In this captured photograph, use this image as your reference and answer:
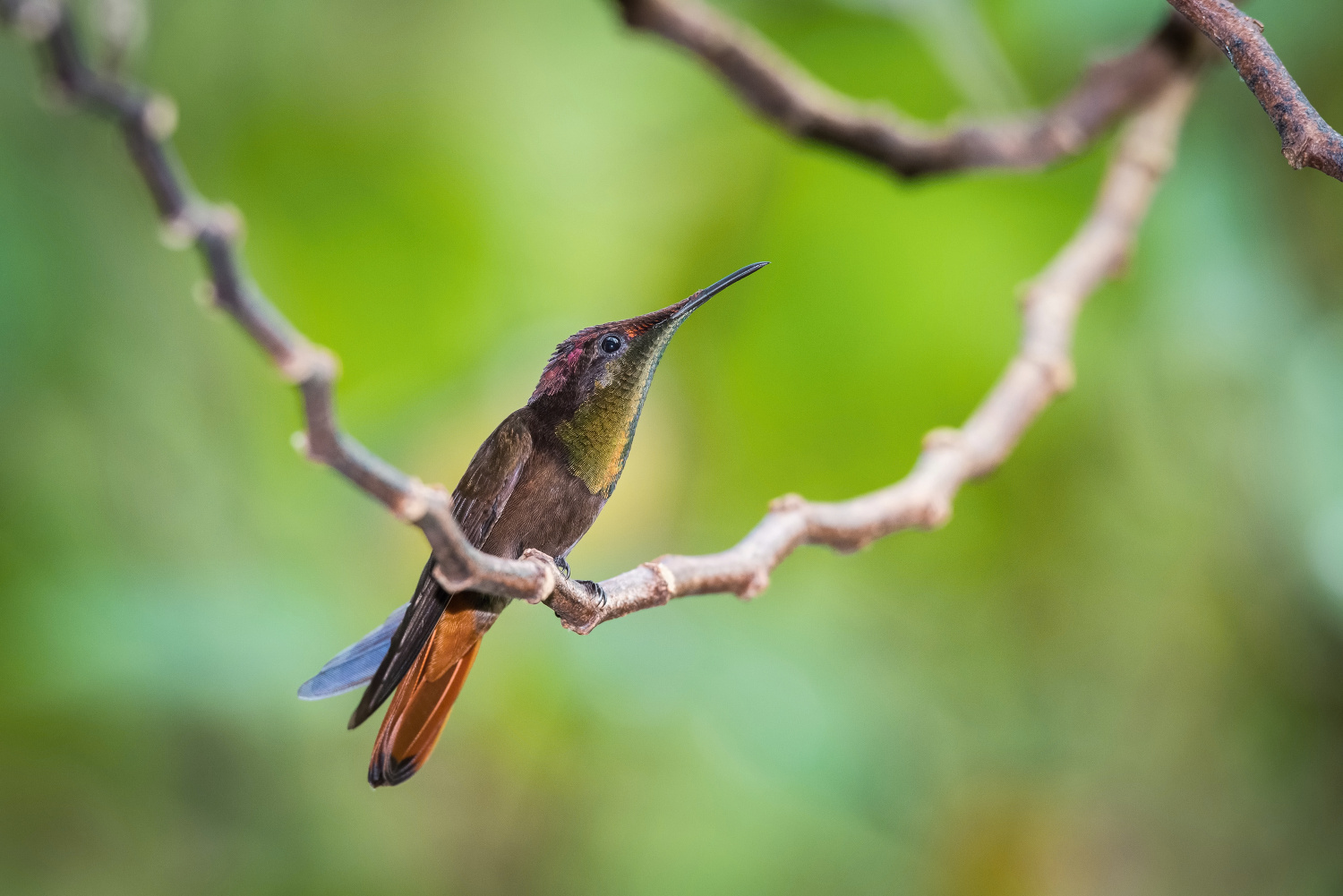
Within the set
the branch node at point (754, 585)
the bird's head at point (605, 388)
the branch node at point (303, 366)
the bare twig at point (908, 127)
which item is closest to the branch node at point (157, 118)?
the branch node at point (303, 366)

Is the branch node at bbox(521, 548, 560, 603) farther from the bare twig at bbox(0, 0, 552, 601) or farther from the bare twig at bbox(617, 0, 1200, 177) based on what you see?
the bare twig at bbox(617, 0, 1200, 177)

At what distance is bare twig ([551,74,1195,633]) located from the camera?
663mm

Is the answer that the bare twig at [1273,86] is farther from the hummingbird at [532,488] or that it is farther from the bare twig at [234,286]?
the bare twig at [234,286]

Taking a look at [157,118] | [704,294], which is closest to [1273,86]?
[704,294]

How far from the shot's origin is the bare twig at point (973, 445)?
2.18 feet

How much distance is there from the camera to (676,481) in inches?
62.6

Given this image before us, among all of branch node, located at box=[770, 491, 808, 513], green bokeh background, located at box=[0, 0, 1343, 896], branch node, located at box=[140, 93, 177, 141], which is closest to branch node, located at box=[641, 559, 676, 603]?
branch node, located at box=[770, 491, 808, 513]

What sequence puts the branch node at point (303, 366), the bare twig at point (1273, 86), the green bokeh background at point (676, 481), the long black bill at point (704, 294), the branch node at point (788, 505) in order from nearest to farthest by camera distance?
the branch node at point (303, 366) < the bare twig at point (1273, 86) < the long black bill at point (704, 294) < the branch node at point (788, 505) < the green bokeh background at point (676, 481)

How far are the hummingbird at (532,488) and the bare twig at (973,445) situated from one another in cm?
6

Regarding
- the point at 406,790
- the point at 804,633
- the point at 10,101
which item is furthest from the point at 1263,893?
the point at 10,101

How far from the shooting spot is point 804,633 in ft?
6.43

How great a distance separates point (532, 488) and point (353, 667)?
14cm

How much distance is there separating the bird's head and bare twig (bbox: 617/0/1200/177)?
0.76 m

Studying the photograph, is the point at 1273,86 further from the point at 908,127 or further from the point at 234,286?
the point at 908,127
